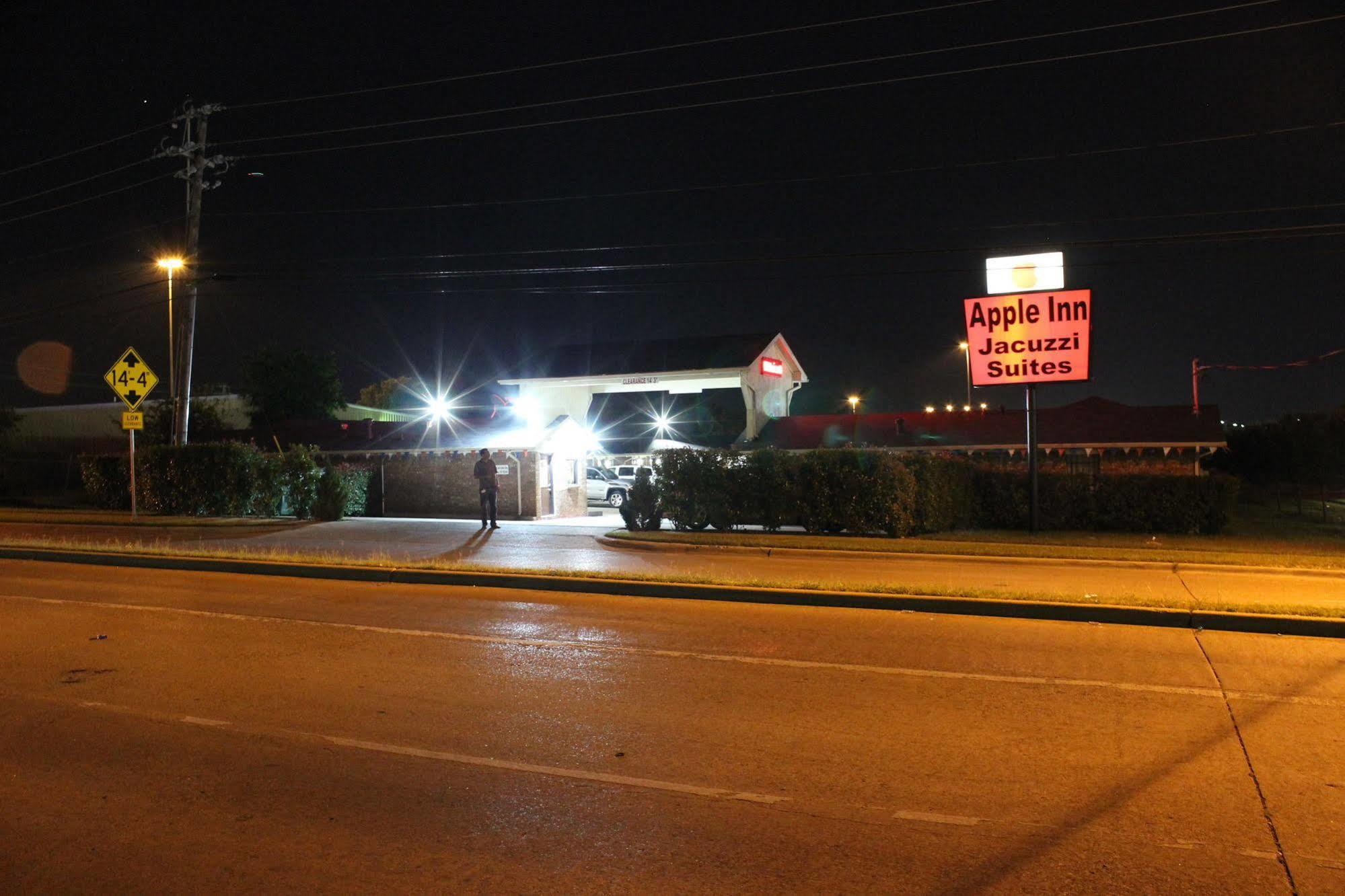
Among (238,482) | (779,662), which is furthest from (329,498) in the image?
(779,662)

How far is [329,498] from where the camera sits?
25.5 metres

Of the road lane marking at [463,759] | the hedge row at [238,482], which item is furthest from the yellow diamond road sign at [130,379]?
the road lane marking at [463,759]

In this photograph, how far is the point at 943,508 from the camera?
21562 millimetres

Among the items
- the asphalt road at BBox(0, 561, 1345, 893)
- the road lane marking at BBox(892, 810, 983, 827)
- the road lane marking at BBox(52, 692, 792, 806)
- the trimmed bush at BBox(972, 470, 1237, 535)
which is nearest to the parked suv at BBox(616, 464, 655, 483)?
the trimmed bush at BBox(972, 470, 1237, 535)

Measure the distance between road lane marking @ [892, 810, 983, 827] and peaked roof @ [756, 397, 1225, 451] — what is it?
2412 cm

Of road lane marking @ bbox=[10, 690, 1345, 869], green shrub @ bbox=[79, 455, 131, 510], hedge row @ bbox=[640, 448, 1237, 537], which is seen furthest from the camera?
green shrub @ bbox=[79, 455, 131, 510]

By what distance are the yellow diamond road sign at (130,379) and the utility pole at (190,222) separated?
12.8 feet

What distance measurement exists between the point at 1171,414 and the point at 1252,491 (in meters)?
20.7

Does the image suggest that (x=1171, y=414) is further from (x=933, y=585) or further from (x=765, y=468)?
(x=933, y=585)

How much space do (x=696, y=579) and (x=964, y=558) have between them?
6.90 meters

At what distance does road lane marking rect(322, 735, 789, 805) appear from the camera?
5309 millimetres

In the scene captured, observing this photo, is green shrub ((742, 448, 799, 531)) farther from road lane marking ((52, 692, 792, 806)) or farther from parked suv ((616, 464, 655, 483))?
road lane marking ((52, 692, 792, 806))

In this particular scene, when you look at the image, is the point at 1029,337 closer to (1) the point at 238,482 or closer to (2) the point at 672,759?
(2) the point at 672,759

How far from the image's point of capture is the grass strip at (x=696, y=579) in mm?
10414
